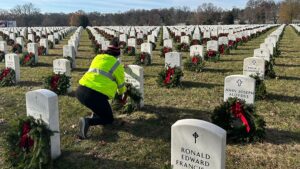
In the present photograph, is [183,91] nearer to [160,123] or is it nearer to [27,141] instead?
[160,123]

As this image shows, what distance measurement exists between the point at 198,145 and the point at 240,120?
2.69m

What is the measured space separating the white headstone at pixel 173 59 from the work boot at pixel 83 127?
185 inches

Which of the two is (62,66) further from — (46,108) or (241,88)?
(241,88)

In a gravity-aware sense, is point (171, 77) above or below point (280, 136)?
above

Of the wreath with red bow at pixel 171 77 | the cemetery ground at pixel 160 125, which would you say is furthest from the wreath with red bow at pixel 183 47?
the wreath with red bow at pixel 171 77

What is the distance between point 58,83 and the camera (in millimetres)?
9266

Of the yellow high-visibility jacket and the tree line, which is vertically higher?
the tree line

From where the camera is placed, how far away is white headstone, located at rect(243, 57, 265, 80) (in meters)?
8.97

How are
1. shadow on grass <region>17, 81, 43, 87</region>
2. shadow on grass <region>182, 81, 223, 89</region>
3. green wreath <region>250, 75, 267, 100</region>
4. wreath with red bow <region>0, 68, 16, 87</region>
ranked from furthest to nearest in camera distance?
shadow on grass <region>17, 81, 43, 87</region>
wreath with red bow <region>0, 68, 16, 87</region>
shadow on grass <region>182, 81, 223, 89</region>
green wreath <region>250, 75, 267, 100</region>

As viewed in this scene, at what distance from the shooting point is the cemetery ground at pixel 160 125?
5.46m

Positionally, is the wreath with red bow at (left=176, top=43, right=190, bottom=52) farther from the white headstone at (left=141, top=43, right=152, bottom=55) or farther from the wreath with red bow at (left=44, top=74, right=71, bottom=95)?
the wreath with red bow at (left=44, top=74, right=71, bottom=95)

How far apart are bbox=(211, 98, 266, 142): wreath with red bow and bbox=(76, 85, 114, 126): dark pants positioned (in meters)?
1.97

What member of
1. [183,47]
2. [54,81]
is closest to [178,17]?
[183,47]

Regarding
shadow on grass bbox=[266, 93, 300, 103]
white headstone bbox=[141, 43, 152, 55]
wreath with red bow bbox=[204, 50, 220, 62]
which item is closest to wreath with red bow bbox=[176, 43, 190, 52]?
wreath with red bow bbox=[204, 50, 220, 62]
